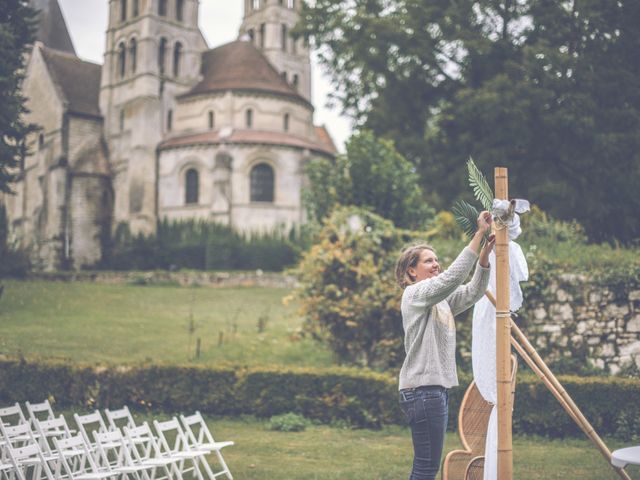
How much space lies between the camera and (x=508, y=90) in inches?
803

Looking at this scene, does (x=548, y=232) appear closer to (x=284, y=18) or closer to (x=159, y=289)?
(x=159, y=289)

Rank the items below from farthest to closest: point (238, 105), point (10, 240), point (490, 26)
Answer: point (238, 105) → point (490, 26) → point (10, 240)

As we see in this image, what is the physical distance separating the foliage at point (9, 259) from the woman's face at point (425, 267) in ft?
43.1

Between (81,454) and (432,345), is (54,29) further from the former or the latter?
(432,345)

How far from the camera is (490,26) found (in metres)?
22.9

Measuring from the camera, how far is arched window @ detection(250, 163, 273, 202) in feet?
133

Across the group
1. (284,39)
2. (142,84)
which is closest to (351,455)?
(142,84)

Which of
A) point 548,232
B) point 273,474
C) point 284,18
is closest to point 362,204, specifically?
point 548,232

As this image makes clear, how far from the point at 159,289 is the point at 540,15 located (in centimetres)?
1747

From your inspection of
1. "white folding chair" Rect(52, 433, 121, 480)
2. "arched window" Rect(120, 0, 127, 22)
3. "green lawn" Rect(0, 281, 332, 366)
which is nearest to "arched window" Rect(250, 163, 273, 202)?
"arched window" Rect(120, 0, 127, 22)

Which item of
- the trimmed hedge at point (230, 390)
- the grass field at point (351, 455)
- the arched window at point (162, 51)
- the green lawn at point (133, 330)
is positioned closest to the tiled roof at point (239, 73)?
the arched window at point (162, 51)

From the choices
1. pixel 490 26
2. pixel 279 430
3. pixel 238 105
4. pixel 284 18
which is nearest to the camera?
pixel 279 430

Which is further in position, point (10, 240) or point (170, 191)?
point (170, 191)

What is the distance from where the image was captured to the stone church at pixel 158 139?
39750 millimetres
